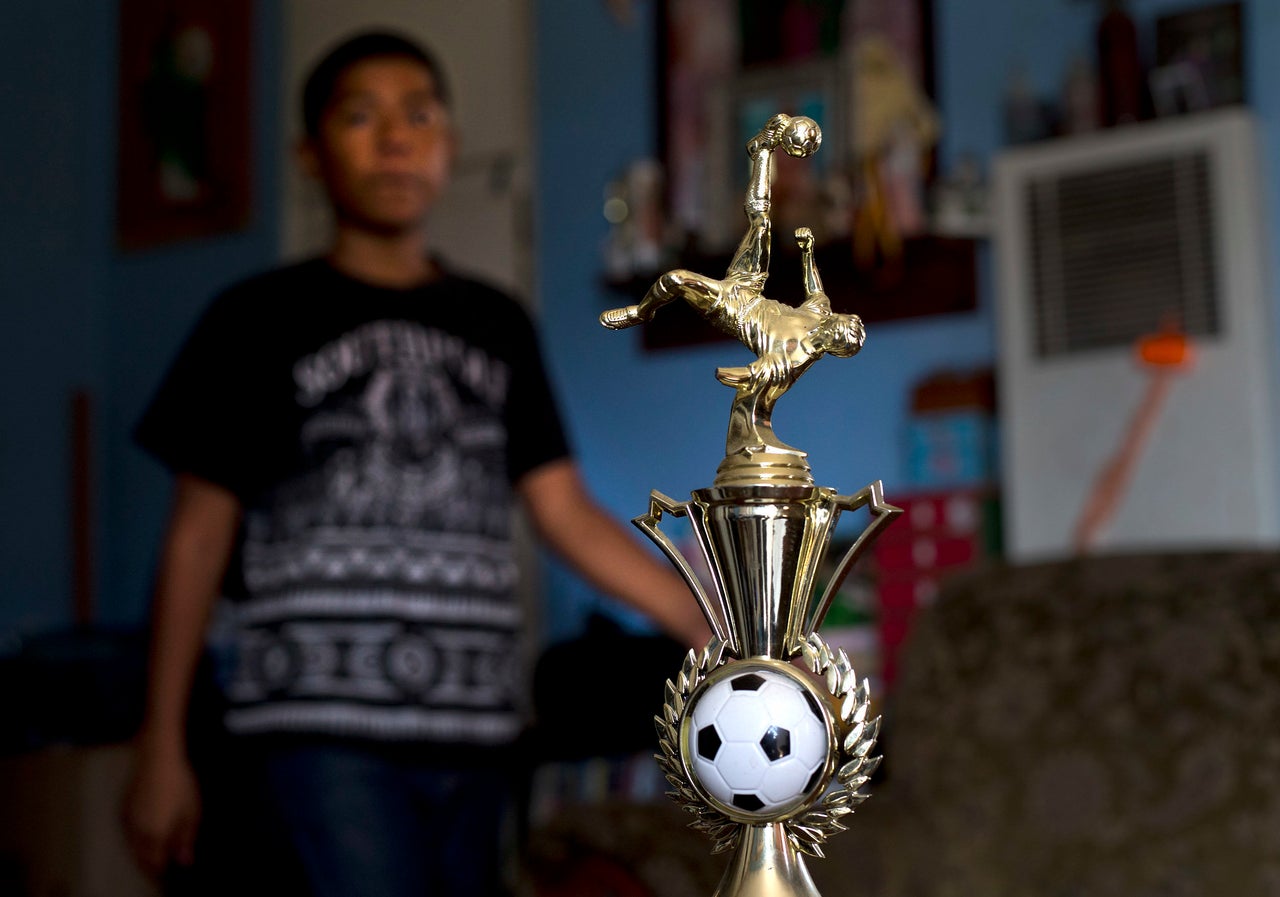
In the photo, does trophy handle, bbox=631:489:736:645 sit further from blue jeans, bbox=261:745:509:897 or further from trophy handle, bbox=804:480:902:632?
blue jeans, bbox=261:745:509:897

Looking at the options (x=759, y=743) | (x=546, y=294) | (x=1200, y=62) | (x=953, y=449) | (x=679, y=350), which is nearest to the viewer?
(x=759, y=743)

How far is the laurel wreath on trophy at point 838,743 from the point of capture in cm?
58

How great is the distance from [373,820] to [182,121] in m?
3.49

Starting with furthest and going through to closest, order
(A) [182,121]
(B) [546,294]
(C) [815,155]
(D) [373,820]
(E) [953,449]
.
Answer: (A) [182,121] → (B) [546,294] → (C) [815,155] → (E) [953,449] → (D) [373,820]

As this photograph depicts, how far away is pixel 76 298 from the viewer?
4.59m

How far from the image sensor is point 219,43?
14.8ft

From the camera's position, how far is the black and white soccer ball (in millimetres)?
550

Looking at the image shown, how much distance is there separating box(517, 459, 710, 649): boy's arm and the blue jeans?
282mm

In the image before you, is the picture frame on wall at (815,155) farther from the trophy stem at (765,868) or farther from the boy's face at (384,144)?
the trophy stem at (765,868)

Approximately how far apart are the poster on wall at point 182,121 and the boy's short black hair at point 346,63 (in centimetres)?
275

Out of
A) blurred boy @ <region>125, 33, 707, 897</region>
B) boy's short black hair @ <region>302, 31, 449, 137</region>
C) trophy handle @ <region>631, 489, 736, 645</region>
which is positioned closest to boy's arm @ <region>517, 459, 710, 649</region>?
blurred boy @ <region>125, 33, 707, 897</region>

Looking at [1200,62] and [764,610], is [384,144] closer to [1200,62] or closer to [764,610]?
[764,610]

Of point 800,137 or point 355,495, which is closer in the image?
→ point 800,137

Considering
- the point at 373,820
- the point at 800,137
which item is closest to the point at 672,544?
the point at 800,137
